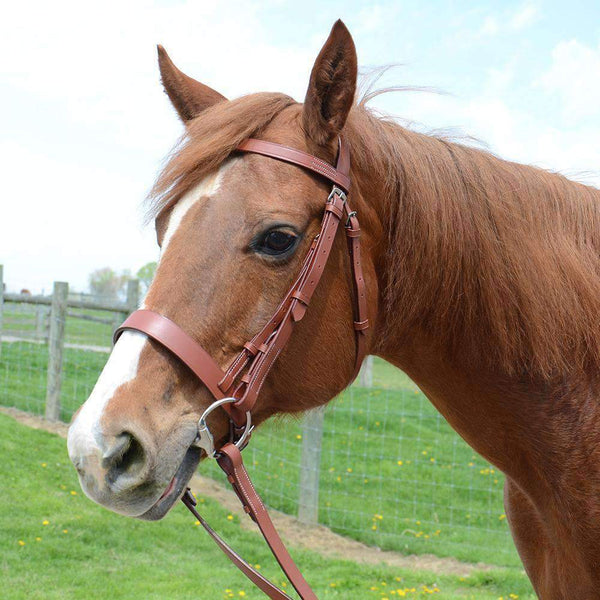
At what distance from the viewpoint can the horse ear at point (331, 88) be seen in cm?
201

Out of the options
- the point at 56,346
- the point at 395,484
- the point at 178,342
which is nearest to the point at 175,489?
the point at 178,342

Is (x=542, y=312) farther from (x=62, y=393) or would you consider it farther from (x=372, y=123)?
(x=62, y=393)

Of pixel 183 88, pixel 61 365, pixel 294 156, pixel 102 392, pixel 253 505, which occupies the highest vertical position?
pixel 183 88

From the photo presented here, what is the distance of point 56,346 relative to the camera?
31.2ft

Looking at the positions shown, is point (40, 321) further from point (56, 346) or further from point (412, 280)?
point (412, 280)

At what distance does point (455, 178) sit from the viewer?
2.24 metres

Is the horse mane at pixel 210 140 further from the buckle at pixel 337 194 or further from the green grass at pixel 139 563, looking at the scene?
the green grass at pixel 139 563

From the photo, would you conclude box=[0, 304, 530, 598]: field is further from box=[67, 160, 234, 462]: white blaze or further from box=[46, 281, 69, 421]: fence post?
box=[67, 160, 234, 462]: white blaze

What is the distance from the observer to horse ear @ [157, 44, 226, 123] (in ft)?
8.38

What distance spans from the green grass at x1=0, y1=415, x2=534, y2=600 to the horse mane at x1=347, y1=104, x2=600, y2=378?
11.7 feet

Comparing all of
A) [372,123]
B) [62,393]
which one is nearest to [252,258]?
[372,123]

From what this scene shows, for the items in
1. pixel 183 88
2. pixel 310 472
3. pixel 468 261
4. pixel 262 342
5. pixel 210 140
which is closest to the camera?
pixel 262 342

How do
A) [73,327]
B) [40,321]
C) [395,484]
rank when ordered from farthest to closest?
1. [40,321]
2. [73,327]
3. [395,484]

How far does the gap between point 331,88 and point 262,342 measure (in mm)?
850
